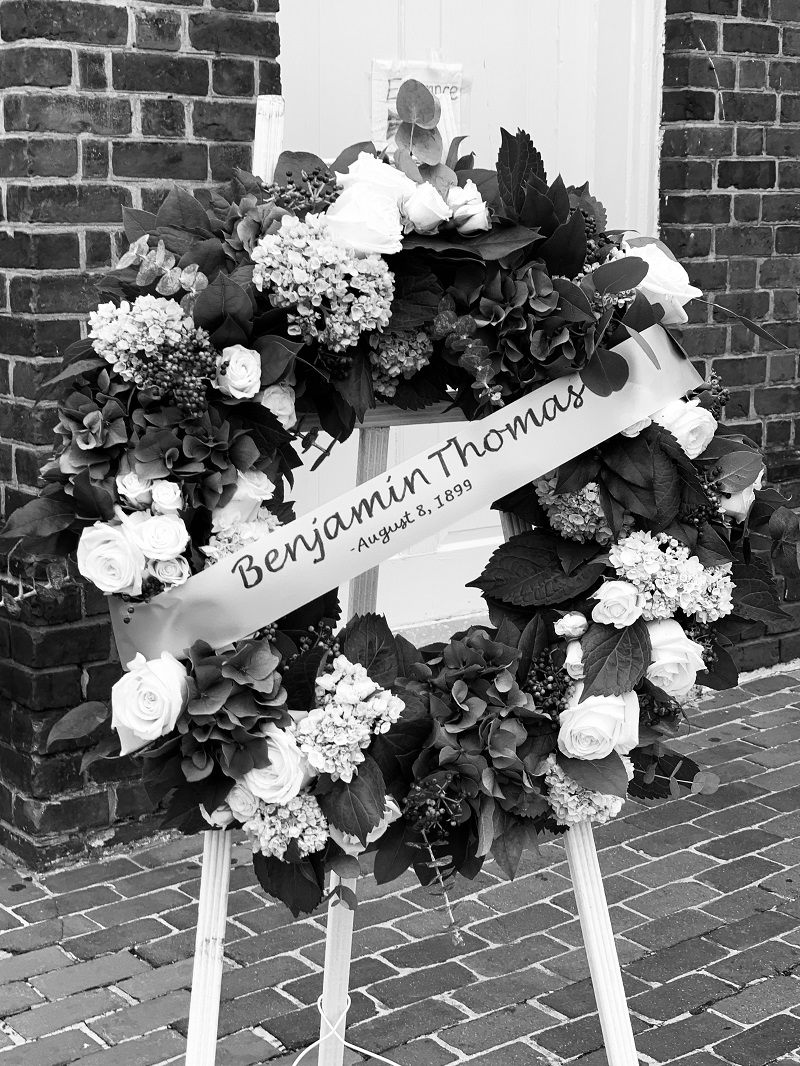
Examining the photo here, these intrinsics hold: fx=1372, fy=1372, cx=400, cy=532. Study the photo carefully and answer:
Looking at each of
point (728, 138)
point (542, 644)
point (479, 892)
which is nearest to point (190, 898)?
point (479, 892)

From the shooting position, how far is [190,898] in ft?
10.4

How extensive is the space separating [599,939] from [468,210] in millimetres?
1106

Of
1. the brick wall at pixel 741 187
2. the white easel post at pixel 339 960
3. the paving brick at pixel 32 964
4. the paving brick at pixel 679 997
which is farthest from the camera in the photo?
the brick wall at pixel 741 187

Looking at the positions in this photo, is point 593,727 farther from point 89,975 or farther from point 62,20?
point 62,20

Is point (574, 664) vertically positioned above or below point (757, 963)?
above

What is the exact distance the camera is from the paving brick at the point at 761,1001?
269cm

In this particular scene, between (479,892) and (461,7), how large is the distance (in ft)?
8.06

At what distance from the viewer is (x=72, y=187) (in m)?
3.11

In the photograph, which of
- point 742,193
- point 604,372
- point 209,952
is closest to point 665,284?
point 604,372

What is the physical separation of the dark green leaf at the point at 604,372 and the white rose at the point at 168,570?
63cm

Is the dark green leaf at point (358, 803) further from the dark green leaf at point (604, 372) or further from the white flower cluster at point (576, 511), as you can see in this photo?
the dark green leaf at point (604, 372)

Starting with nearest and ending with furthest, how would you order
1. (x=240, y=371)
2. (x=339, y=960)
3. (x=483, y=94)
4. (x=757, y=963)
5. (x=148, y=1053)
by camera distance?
(x=240, y=371) < (x=339, y=960) < (x=148, y=1053) < (x=757, y=963) < (x=483, y=94)

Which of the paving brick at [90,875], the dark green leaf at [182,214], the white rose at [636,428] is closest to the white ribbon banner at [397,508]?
the white rose at [636,428]

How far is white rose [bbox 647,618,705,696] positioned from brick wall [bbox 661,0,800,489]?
2.34m
